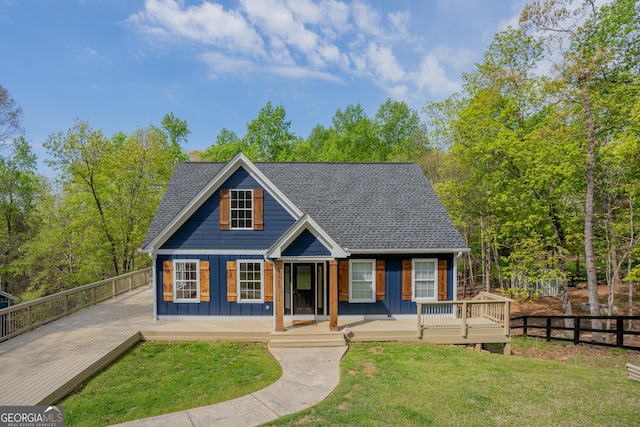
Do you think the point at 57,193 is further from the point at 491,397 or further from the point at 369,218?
the point at 491,397

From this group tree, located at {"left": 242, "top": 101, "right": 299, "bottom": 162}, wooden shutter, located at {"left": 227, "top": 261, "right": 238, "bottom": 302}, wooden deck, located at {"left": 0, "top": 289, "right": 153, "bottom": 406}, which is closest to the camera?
wooden deck, located at {"left": 0, "top": 289, "right": 153, "bottom": 406}

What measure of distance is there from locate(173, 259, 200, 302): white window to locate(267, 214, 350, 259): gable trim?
3761 millimetres

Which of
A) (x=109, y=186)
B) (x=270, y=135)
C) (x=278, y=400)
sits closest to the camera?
(x=278, y=400)

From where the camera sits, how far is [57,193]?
29578 mm

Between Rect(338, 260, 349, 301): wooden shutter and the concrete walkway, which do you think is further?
Rect(338, 260, 349, 301): wooden shutter

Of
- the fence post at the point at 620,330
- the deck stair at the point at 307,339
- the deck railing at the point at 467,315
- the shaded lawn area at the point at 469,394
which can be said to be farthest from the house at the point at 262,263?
the fence post at the point at 620,330

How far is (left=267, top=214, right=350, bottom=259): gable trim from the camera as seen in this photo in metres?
10.4

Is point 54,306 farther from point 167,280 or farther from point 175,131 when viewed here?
point 175,131

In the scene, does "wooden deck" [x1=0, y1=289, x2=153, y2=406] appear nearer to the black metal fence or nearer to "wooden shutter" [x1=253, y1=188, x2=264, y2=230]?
"wooden shutter" [x1=253, y1=188, x2=264, y2=230]

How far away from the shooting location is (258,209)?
12453 millimetres

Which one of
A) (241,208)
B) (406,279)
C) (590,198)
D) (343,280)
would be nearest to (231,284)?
(241,208)

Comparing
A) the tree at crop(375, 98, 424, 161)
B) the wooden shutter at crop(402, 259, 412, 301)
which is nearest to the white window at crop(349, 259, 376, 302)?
the wooden shutter at crop(402, 259, 412, 301)

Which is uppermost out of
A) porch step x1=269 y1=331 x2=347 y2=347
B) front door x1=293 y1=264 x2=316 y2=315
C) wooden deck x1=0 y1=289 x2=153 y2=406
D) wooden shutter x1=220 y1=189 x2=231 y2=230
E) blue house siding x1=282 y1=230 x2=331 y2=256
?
wooden shutter x1=220 y1=189 x2=231 y2=230

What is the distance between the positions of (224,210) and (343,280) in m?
5.42
